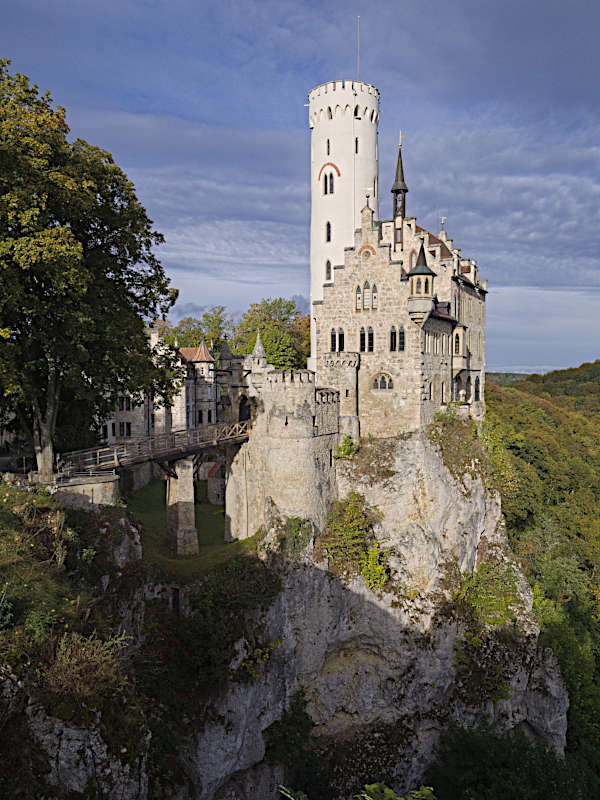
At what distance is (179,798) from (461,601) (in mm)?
17813

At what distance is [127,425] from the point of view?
1679 inches

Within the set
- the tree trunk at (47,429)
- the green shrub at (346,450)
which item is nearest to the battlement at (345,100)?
the green shrub at (346,450)

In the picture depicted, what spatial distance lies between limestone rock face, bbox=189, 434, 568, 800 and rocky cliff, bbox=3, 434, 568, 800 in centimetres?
7

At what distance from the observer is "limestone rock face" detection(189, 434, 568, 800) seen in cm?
2828

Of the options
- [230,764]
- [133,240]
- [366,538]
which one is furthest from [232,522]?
[133,240]

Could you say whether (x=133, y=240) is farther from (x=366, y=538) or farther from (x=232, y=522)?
(x=366, y=538)

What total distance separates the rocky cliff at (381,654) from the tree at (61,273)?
9108 millimetres

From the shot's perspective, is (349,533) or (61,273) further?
(349,533)

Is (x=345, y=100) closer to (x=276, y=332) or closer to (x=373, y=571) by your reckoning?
(x=276, y=332)

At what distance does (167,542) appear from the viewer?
29797 mm

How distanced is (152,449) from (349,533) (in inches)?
454

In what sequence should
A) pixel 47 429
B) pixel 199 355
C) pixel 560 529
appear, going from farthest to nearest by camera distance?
pixel 560 529
pixel 199 355
pixel 47 429

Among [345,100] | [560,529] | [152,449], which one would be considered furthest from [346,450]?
[560,529]

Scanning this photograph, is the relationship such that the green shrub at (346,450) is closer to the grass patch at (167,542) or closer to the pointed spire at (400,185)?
the grass patch at (167,542)
